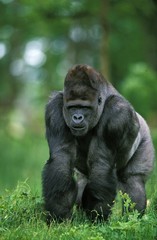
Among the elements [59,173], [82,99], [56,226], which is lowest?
[56,226]

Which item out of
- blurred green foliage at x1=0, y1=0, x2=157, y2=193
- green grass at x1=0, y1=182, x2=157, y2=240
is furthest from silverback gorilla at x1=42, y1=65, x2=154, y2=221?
blurred green foliage at x1=0, y1=0, x2=157, y2=193

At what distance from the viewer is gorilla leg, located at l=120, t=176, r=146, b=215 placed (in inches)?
217

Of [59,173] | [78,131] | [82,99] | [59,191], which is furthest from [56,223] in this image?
[82,99]

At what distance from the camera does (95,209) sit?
16.8 ft

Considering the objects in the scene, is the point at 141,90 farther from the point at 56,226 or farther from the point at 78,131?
the point at 56,226

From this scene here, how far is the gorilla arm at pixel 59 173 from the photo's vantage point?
16.6 feet

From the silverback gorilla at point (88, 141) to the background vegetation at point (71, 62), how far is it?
22cm

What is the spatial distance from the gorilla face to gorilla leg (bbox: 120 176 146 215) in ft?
2.25

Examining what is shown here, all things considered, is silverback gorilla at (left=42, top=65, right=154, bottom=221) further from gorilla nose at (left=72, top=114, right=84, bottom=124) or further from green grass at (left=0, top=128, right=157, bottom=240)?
green grass at (left=0, top=128, right=157, bottom=240)

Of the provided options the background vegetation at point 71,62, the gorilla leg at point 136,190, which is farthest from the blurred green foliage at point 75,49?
the gorilla leg at point 136,190

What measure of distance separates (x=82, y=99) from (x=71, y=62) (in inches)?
646

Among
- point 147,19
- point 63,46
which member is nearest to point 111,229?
point 147,19

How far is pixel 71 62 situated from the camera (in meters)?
21.5

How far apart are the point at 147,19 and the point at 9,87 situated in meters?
10.0
